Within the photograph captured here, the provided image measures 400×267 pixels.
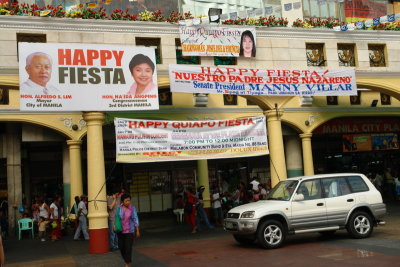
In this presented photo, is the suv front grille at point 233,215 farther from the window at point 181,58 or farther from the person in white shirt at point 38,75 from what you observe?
the window at point 181,58

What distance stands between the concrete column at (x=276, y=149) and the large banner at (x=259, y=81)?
0.88 meters

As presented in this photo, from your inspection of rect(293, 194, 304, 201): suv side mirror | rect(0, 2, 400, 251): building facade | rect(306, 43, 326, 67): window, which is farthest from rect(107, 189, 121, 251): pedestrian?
rect(306, 43, 326, 67): window

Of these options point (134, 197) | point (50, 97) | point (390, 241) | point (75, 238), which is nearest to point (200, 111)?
point (134, 197)

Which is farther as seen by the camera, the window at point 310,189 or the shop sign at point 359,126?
the shop sign at point 359,126

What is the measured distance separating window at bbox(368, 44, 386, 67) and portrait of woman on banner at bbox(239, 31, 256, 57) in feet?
17.4

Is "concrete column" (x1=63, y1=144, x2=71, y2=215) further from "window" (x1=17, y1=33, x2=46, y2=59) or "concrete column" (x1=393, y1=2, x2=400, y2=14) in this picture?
"concrete column" (x1=393, y1=2, x2=400, y2=14)

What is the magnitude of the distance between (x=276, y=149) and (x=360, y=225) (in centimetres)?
392

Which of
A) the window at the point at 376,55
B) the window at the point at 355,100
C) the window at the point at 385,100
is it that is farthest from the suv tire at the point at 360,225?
the window at the point at 385,100

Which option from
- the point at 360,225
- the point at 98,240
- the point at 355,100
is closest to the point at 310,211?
the point at 360,225

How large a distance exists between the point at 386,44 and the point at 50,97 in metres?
14.0

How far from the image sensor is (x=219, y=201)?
1772 cm

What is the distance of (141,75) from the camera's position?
12.4m

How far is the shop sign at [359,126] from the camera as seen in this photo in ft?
74.7

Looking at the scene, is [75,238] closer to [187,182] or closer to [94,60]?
[94,60]
